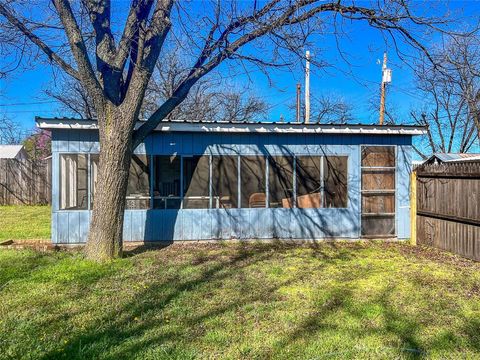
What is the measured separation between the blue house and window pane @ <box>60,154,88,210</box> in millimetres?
21

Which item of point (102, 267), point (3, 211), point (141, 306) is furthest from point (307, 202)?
point (3, 211)

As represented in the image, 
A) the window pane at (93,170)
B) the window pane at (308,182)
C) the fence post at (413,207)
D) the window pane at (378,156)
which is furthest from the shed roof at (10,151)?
the fence post at (413,207)

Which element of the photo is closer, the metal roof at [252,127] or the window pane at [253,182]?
A: the metal roof at [252,127]

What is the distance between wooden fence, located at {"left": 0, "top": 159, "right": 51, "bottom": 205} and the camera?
15805 millimetres

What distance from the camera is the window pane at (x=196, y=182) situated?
8.19m

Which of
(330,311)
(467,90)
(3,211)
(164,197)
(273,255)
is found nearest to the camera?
(330,311)

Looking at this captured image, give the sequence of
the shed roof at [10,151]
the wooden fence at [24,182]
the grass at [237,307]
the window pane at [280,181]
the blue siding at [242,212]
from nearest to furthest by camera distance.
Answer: the grass at [237,307]
the blue siding at [242,212]
the window pane at [280,181]
the wooden fence at [24,182]
the shed roof at [10,151]

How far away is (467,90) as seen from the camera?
16.2 m

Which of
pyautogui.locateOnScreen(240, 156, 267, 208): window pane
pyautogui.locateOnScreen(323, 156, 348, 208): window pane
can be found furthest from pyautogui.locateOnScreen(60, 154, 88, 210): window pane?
pyautogui.locateOnScreen(323, 156, 348, 208): window pane

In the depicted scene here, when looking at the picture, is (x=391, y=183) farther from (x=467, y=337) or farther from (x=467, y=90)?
(x=467, y=90)

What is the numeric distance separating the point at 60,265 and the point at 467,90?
1719 centimetres

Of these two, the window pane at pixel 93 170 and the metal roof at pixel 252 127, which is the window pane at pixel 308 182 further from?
the window pane at pixel 93 170

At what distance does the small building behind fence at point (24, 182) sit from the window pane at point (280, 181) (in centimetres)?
1151

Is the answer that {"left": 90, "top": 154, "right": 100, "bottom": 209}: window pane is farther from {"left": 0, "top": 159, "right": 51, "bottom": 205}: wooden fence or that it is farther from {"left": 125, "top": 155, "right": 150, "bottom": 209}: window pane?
{"left": 0, "top": 159, "right": 51, "bottom": 205}: wooden fence
